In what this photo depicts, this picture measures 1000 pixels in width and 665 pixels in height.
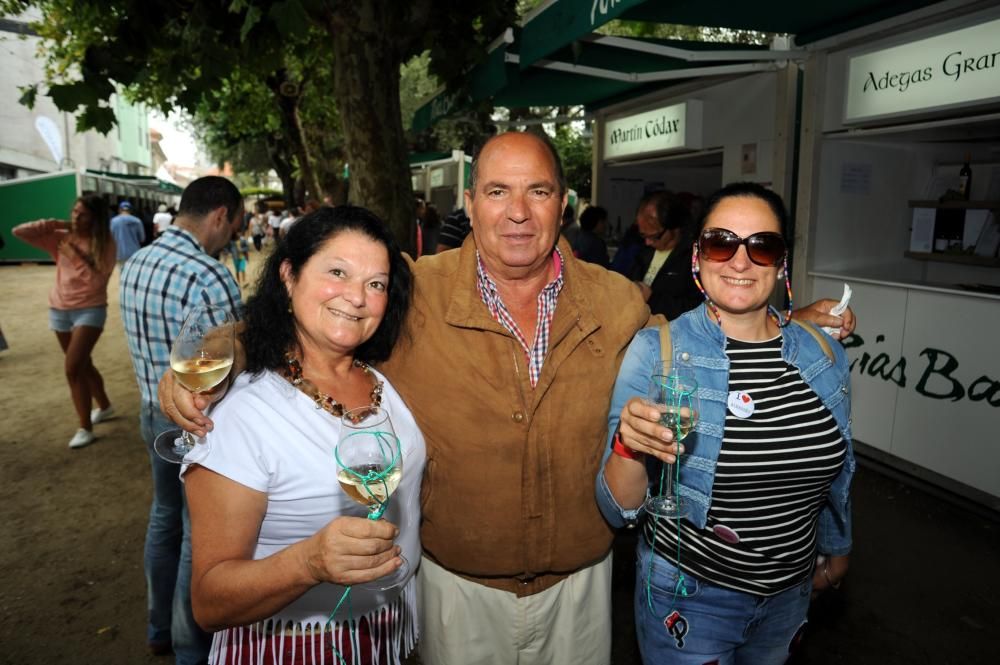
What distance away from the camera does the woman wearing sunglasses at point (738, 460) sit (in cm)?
196

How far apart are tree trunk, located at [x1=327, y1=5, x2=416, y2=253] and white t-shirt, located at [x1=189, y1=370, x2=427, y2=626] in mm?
3883

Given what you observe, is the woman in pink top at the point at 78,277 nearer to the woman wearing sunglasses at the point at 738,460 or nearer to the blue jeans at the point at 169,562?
the blue jeans at the point at 169,562

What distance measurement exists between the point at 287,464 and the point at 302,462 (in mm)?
39

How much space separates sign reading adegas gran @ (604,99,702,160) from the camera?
7289 mm

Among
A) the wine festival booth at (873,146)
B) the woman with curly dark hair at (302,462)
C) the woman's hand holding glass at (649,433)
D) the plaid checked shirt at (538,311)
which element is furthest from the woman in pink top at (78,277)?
the woman's hand holding glass at (649,433)

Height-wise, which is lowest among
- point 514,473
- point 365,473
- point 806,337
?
point 514,473

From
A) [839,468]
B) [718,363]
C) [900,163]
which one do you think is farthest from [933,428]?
[718,363]

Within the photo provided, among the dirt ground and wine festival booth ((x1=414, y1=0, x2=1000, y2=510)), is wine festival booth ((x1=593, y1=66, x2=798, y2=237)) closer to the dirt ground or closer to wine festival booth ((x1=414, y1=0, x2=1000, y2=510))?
wine festival booth ((x1=414, y1=0, x2=1000, y2=510))

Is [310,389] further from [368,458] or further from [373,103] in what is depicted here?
[373,103]

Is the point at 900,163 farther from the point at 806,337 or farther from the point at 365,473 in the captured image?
the point at 365,473

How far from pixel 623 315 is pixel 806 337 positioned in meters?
0.62

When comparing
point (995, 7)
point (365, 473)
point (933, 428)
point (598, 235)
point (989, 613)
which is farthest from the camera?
point (598, 235)

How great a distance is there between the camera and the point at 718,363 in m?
2.01

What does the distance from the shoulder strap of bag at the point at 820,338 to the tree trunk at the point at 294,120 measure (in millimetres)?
16066
